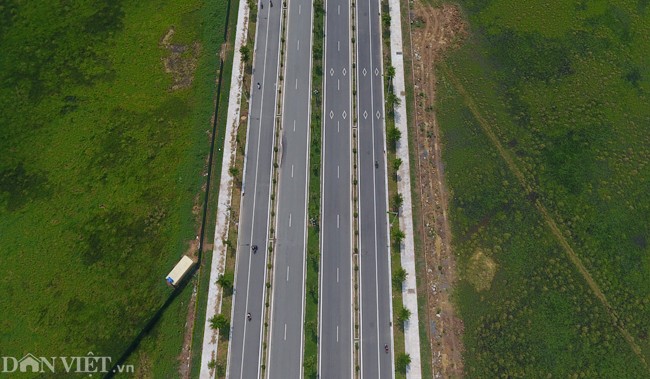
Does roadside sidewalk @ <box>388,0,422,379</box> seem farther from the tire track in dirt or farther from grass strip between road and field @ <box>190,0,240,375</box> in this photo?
grass strip between road and field @ <box>190,0,240,375</box>

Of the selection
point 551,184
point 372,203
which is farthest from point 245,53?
point 551,184

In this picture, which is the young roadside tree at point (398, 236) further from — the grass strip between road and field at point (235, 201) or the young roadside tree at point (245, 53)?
the young roadside tree at point (245, 53)

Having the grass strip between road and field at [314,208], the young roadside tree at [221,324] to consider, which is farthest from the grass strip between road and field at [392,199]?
the young roadside tree at [221,324]

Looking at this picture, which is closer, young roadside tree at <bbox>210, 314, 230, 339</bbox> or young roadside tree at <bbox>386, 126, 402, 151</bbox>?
young roadside tree at <bbox>210, 314, 230, 339</bbox>

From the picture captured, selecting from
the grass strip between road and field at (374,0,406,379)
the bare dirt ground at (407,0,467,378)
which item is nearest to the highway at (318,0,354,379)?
the grass strip between road and field at (374,0,406,379)

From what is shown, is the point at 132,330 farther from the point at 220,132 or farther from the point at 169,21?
the point at 169,21

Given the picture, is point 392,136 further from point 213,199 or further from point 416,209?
point 213,199
